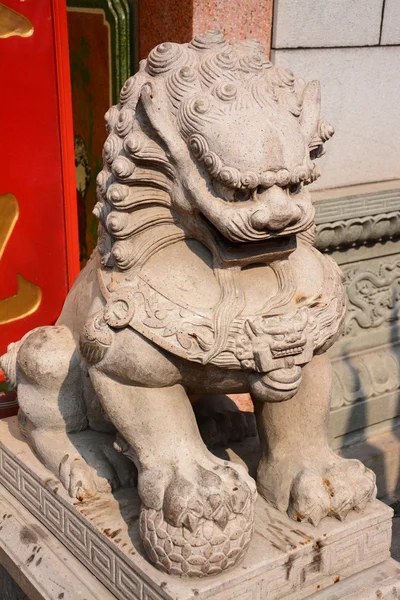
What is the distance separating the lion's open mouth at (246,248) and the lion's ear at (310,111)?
0.24 m

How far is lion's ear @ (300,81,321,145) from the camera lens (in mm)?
1944

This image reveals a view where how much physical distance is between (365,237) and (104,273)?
1.75 metres

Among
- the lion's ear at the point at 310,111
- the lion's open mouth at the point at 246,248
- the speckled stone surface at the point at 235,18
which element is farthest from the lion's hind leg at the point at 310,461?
the speckled stone surface at the point at 235,18

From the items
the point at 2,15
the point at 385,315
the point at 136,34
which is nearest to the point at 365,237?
the point at 385,315

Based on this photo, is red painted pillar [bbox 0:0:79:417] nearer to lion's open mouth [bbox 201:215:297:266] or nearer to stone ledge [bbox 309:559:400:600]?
lion's open mouth [bbox 201:215:297:266]

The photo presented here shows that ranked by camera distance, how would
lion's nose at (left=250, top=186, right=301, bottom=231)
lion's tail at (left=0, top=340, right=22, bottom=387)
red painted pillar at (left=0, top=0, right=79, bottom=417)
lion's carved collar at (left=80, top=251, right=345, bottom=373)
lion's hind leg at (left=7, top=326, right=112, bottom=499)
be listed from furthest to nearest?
red painted pillar at (left=0, top=0, right=79, bottom=417), lion's tail at (left=0, top=340, right=22, bottom=387), lion's hind leg at (left=7, top=326, right=112, bottom=499), lion's carved collar at (left=80, top=251, right=345, bottom=373), lion's nose at (left=250, top=186, right=301, bottom=231)

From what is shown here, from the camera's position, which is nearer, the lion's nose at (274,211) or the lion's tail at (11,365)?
the lion's nose at (274,211)

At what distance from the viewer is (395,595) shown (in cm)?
219

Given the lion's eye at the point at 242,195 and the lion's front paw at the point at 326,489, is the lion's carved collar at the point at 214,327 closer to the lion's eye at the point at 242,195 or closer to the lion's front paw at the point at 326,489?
the lion's eye at the point at 242,195

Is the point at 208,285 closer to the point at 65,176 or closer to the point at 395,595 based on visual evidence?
the point at 395,595

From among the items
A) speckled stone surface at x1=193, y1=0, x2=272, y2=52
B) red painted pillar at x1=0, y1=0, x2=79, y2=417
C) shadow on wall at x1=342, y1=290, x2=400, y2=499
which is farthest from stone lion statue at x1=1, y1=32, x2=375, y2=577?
shadow on wall at x1=342, y1=290, x2=400, y2=499

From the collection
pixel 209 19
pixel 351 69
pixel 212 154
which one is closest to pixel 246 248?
pixel 212 154

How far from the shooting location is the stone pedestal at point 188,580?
6.61 ft

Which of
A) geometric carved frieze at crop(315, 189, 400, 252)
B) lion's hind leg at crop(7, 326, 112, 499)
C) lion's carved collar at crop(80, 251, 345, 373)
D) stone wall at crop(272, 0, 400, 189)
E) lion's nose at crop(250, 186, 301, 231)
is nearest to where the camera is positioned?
lion's nose at crop(250, 186, 301, 231)
